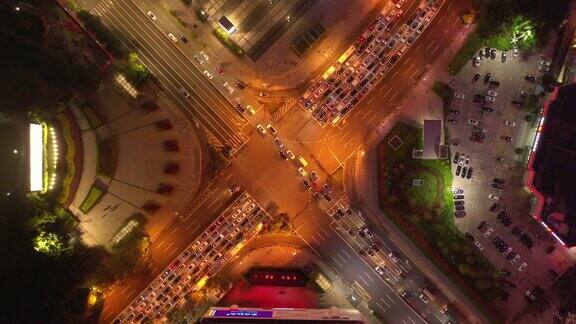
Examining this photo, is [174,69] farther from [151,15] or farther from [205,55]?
[151,15]

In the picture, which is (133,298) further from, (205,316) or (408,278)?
(408,278)

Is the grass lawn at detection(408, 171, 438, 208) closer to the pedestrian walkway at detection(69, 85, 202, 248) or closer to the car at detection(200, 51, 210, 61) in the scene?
the pedestrian walkway at detection(69, 85, 202, 248)

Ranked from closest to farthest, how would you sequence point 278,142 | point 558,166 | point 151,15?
point 558,166 < point 151,15 < point 278,142

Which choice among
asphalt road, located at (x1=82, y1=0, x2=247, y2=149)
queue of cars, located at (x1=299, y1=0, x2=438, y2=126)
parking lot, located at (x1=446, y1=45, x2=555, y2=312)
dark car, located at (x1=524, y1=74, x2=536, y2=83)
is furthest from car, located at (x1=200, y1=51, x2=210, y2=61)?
dark car, located at (x1=524, y1=74, x2=536, y2=83)

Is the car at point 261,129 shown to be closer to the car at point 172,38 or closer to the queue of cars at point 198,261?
the queue of cars at point 198,261

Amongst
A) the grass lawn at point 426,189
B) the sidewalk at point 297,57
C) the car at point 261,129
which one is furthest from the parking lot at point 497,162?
the car at point 261,129

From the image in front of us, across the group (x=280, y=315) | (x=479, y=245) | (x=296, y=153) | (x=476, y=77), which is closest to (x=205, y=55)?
(x=296, y=153)

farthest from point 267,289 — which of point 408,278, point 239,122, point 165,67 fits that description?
point 165,67
